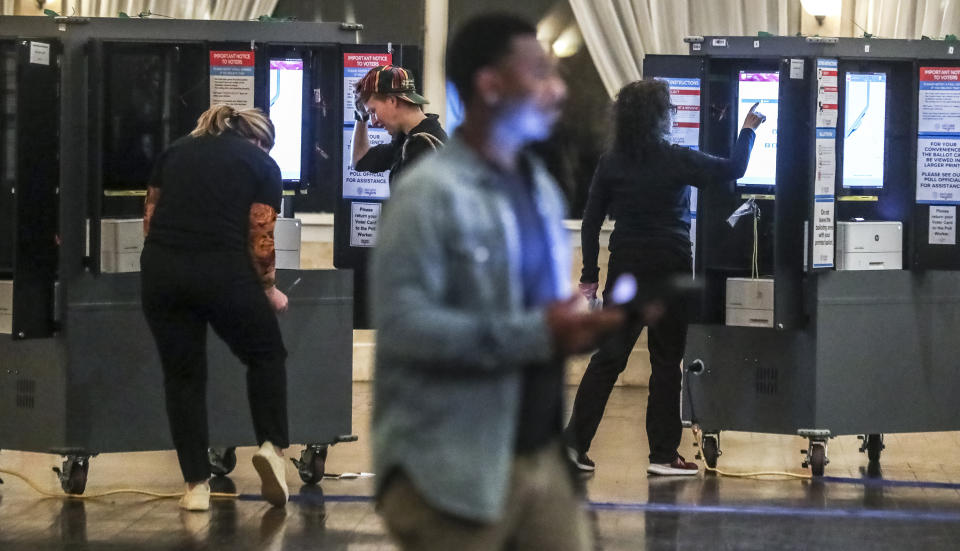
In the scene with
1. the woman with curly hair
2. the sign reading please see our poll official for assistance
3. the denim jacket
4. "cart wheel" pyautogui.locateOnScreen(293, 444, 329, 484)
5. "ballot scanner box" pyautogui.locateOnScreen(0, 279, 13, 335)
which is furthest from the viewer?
the sign reading please see our poll official for assistance

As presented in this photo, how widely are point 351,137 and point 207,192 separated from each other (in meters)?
1.22

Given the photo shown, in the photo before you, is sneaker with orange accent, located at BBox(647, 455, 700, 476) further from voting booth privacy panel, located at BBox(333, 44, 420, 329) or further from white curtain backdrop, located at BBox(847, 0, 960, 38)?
white curtain backdrop, located at BBox(847, 0, 960, 38)

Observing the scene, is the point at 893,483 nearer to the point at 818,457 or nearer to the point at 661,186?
the point at 818,457

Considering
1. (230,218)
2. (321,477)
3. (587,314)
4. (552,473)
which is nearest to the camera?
(587,314)

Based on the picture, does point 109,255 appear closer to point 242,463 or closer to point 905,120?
point 242,463

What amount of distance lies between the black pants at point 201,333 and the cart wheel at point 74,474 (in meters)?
0.61

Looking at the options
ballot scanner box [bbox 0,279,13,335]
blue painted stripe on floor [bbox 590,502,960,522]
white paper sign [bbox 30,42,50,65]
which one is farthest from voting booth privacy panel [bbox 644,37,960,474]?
ballot scanner box [bbox 0,279,13,335]

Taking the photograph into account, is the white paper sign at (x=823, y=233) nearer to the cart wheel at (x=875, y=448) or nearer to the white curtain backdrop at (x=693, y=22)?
the cart wheel at (x=875, y=448)

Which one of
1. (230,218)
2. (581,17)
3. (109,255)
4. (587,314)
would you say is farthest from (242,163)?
(581,17)

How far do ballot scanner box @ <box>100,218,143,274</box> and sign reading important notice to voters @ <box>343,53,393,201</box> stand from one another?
3.05 feet

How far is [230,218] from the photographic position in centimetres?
521

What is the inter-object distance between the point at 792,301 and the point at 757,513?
3.67 ft

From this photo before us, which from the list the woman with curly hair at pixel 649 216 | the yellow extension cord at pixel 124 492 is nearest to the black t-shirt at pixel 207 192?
the yellow extension cord at pixel 124 492

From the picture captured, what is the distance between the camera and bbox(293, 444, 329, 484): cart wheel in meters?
6.09
